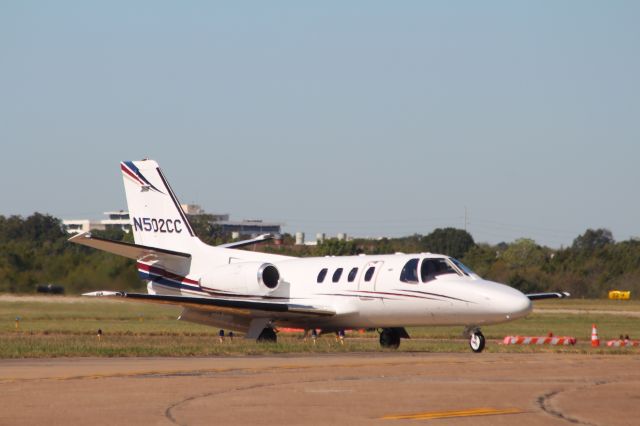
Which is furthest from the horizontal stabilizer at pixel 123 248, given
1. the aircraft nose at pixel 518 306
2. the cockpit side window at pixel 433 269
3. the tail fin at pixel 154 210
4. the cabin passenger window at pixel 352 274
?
the aircraft nose at pixel 518 306

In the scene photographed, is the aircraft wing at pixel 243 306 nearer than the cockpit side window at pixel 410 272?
No

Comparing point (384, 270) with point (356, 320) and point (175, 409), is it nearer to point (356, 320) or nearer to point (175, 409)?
point (356, 320)

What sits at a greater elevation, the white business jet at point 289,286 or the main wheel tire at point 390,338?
the white business jet at point 289,286

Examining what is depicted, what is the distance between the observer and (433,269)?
27234mm

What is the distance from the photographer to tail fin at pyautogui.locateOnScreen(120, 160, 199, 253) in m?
33.7

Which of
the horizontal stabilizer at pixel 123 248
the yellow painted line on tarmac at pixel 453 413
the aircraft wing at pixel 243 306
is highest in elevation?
the horizontal stabilizer at pixel 123 248

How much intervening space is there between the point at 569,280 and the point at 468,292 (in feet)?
164

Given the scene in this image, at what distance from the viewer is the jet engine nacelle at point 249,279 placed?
30641 millimetres

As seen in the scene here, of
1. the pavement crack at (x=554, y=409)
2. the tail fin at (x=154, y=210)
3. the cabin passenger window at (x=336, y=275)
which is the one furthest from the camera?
the tail fin at (x=154, y=210)

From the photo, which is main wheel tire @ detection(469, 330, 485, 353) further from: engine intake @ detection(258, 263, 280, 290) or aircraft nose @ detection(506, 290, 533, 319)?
engine intake @ detection(258, 263, 280, 290)

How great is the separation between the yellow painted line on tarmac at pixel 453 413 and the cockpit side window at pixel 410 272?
46.8ft

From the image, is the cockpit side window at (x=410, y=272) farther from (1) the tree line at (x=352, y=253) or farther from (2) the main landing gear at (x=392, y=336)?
(1) the tree line at (x=352, y=253)

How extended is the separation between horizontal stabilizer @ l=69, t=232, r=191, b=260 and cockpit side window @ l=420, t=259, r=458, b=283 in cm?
778

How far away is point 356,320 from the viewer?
94.3ft
